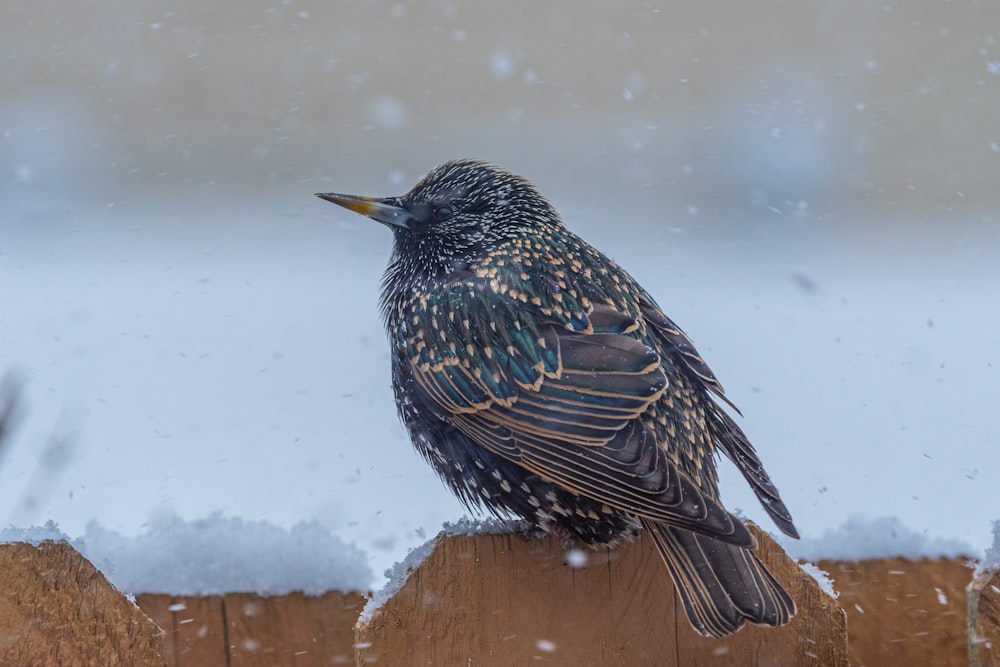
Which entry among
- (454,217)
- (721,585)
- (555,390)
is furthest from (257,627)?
(454,217)

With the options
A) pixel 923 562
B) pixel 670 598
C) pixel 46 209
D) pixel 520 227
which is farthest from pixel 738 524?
pixel 46 209

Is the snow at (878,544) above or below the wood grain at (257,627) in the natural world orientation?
above

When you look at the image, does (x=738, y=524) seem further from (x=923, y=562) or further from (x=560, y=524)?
(x=923, y=562)

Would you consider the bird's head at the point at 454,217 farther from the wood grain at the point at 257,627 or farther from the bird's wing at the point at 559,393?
the wood grain at the point at 257,627

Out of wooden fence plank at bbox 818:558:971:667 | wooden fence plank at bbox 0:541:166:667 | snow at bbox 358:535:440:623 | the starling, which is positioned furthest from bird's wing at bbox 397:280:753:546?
wooden fence plank at bbox 0:541:166:667

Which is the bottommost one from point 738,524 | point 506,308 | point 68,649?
point 68,649

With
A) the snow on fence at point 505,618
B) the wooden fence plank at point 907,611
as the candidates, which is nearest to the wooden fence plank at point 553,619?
the snow on fence at point 505,618

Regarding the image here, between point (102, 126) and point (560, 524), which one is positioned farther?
point (102, 126)
